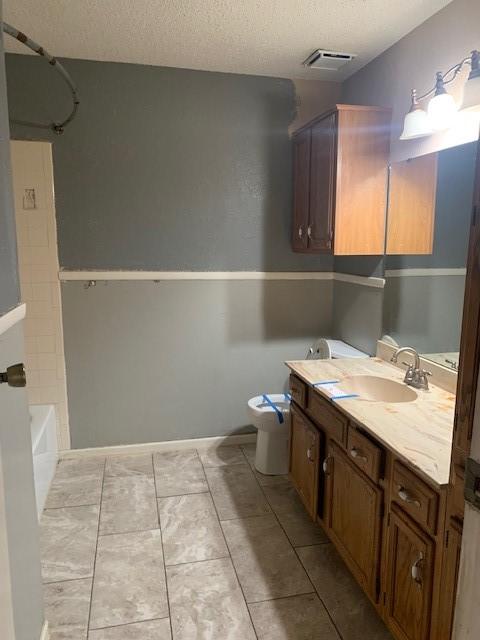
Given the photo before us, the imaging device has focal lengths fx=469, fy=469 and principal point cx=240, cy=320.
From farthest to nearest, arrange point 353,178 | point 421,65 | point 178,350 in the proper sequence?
1. point 178,350
2. point 353,178
3. point 421,65

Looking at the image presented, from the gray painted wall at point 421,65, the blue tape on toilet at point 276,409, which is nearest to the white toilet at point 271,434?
the blue tape on toilet at point 276,409

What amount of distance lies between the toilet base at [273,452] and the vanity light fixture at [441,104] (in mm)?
1824

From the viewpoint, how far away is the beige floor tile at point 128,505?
2500mm

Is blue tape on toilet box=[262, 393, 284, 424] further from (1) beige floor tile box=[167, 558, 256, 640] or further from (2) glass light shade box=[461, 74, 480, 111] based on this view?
(2) glass light shade box=[461, 74, 480, 111]

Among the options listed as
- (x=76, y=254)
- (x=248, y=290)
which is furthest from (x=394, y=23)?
(x=76, y=254)

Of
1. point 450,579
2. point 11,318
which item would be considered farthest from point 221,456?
point 11,318

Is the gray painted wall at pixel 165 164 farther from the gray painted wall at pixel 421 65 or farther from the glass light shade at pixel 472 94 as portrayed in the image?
the glass light shade at pixel 472 94

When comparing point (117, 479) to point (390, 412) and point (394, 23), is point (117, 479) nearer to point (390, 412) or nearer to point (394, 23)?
point (390, 412)

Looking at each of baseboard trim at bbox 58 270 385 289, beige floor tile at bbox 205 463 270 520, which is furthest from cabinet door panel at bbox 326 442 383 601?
baseboard trim at bbox 58 270 385 289

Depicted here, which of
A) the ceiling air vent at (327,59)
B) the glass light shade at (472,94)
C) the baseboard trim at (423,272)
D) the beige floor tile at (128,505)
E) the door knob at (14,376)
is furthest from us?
the ceiling air vent at (327,59)

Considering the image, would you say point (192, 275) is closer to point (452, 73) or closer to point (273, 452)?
point (273, 452)

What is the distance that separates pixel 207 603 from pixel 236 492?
2.87 feet

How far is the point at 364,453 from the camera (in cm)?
180

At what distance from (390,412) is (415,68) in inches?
68.9
